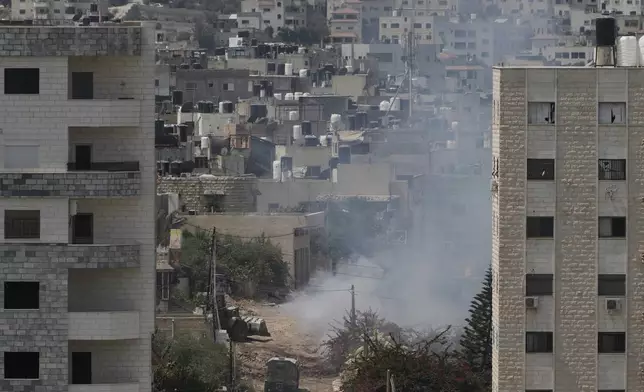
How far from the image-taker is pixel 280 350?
51.7m

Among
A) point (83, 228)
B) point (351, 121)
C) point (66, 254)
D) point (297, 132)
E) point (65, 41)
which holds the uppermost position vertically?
point (65, 41)

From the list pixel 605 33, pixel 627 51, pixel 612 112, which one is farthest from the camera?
pixel 605 33

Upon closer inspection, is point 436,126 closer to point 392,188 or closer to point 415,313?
point 392,188

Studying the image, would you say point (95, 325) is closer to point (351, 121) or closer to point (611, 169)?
point (611, 169)

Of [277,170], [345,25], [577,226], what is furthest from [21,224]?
[345,25]

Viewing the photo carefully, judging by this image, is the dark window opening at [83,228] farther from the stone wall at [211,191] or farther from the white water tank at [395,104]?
the white water tank at [395,104]

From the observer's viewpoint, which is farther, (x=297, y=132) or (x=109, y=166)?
(x=297, y=132)

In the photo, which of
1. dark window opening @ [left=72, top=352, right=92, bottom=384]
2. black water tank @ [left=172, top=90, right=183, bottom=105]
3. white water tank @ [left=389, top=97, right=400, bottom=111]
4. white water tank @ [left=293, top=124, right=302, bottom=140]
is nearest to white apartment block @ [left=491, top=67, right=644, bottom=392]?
dark window opening @ [left=72, top=352, right=92, bottom=384]

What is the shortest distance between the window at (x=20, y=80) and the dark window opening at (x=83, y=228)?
136 centimetres

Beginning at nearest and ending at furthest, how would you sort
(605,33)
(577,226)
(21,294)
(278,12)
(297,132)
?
(21,294), (577,226), (605,33), (297,132), (278,12)

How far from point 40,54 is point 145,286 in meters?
2.58

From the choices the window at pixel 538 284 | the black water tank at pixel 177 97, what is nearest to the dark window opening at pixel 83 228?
the window at pixel 538 284

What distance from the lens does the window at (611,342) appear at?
3334 centimetres

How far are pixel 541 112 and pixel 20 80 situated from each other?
5.73 m
